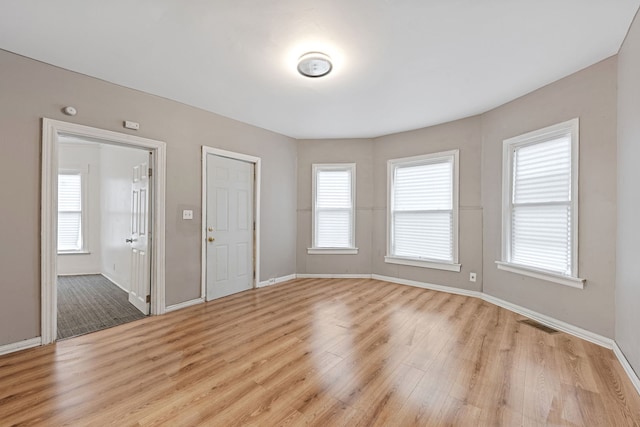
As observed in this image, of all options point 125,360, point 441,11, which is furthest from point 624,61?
point 125,360

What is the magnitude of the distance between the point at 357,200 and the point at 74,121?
398 cm

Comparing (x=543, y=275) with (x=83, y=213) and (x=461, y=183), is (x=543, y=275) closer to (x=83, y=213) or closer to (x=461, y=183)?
(x=461, y=183)

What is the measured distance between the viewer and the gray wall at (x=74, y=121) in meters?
2.38

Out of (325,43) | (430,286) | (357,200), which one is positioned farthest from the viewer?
(357,200)

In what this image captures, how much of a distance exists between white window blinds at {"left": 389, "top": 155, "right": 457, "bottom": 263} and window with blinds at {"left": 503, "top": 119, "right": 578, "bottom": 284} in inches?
32.6

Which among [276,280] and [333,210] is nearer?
[276,280]

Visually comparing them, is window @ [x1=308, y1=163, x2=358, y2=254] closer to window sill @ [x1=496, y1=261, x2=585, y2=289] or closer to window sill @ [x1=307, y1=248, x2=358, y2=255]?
window sill @ [x1=307, y1=248, x2=358, y2=255]

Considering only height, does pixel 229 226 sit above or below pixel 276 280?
above

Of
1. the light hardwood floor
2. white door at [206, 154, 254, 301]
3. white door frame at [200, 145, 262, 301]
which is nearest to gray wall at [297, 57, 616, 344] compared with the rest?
the light hardwood floor

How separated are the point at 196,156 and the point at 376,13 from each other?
2.75 meters

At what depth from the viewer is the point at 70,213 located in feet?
18.3

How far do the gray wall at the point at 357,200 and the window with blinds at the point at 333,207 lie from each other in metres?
0.11

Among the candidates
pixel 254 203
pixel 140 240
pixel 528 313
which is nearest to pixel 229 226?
pixel 254 203

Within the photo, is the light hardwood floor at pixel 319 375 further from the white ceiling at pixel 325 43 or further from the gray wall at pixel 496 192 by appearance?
the white ceiling at pixel 325 43
